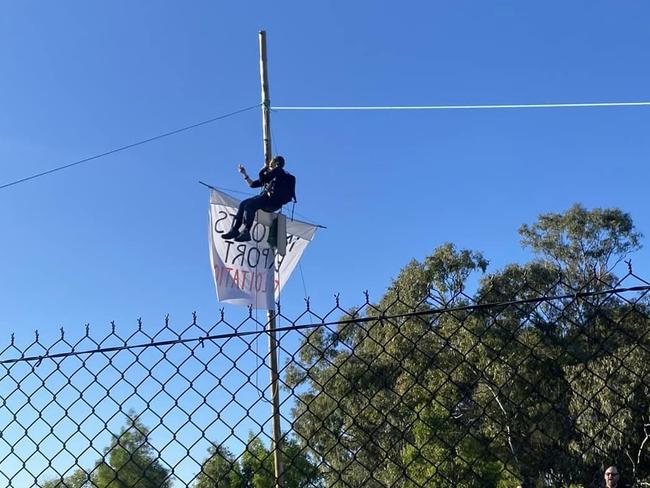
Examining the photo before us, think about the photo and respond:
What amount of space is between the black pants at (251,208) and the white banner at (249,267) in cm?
62

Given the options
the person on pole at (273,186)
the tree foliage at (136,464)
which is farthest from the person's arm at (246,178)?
the tree foliage at (136,464)

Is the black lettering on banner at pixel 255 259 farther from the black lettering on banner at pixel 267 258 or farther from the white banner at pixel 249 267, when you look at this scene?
the black lettering on banner at pixel 267 258

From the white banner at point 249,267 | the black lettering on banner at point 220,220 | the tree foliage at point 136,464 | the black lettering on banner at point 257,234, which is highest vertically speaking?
the black lettering on banner at point 220,220

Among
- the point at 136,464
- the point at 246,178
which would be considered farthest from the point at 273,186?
the point at 136,464

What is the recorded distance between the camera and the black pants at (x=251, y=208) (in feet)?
36.1

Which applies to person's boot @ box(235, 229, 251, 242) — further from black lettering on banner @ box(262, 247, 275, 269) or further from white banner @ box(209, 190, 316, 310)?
black lettering on banner @ box(262, 247, 275, 269)

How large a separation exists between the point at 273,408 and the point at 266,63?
12.7m

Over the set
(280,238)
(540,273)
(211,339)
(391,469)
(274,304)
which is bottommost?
(211,339)

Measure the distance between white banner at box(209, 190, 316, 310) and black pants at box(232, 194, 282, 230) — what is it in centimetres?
62

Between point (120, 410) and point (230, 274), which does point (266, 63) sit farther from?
point (120, 410)

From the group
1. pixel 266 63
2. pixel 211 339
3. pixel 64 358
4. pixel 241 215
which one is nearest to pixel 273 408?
pixel 211 339

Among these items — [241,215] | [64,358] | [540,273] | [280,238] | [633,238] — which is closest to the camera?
[64,358]

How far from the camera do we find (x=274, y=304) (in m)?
12.4

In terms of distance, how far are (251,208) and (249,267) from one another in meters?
1.27
